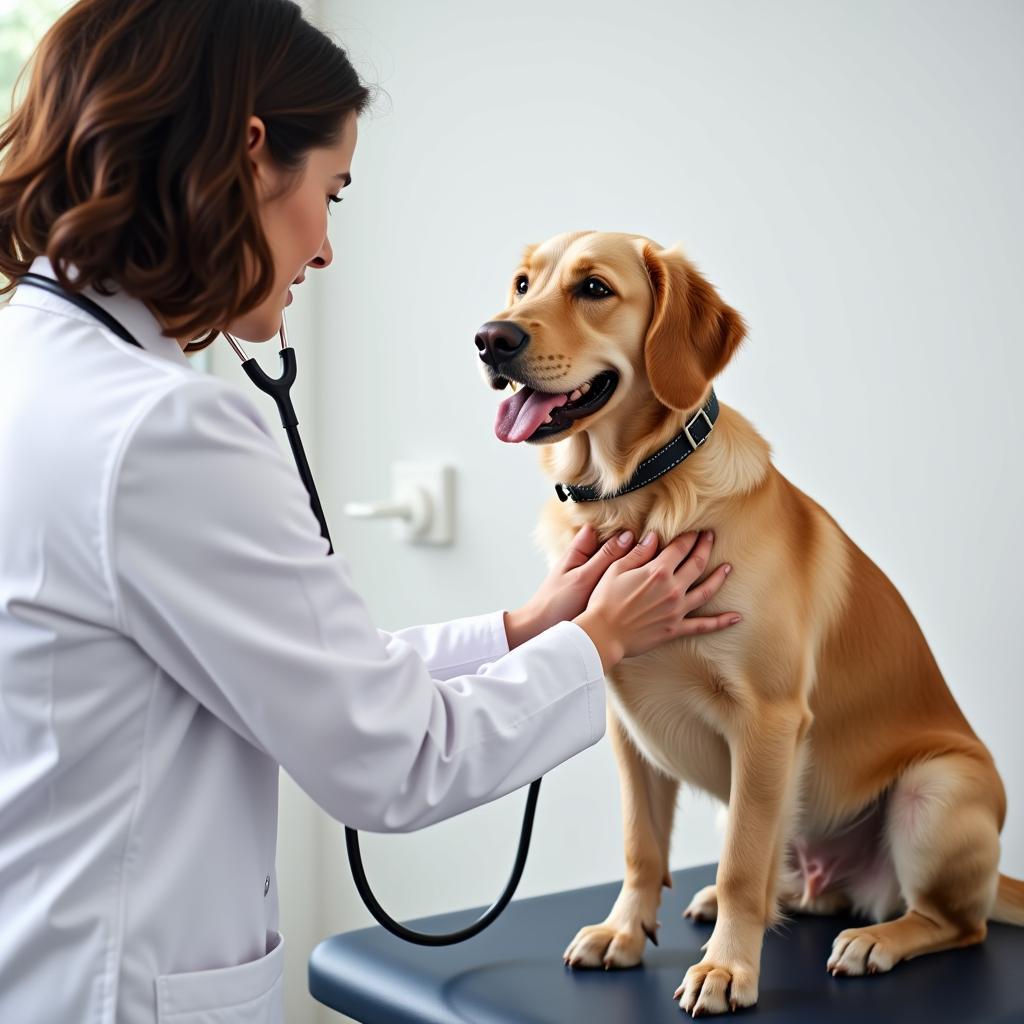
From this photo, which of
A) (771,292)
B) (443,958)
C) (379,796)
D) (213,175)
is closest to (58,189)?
(213,175)

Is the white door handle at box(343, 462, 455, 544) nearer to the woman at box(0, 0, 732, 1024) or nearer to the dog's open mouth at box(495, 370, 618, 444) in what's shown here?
the dog's open mouth at box(495, 370, 618, 444)

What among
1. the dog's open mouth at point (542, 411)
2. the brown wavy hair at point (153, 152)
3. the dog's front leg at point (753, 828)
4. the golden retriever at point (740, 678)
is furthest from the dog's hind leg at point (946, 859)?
the brown wavy hair at point (153, 152)

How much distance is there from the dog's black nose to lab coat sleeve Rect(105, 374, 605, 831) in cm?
37

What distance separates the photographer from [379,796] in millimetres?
829

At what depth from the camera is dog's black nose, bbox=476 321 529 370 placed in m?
1.17

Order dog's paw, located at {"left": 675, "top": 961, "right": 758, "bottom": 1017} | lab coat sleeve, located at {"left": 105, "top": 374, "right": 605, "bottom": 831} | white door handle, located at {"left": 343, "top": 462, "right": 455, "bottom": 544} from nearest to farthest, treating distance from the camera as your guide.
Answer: lab coat sleeve, located at {"left": 105, "top": 374, "right": 605, "bottom": 831} < dog's paw, located at {"left": 675, "top": 961, "right": 758, "bottom": 1017} < white door handle, located at {"left": 343, "top": 462, "right": 455, "bottom": 544}

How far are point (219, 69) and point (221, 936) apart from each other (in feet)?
2.08

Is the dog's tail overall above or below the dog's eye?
below

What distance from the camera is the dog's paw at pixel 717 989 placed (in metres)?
1.03

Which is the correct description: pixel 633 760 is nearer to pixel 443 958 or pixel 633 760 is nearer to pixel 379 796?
pixel 443 958

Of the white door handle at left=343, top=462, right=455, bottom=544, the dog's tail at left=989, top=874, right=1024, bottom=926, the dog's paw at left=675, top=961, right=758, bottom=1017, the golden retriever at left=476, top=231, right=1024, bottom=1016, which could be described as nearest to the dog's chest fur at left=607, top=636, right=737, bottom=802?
the golden retriever at left=476, top=231, right=1024, bottom=1016

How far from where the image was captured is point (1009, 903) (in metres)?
1.31

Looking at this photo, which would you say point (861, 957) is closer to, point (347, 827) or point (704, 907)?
point (704, 907)

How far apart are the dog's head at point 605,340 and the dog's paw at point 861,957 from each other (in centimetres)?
56
